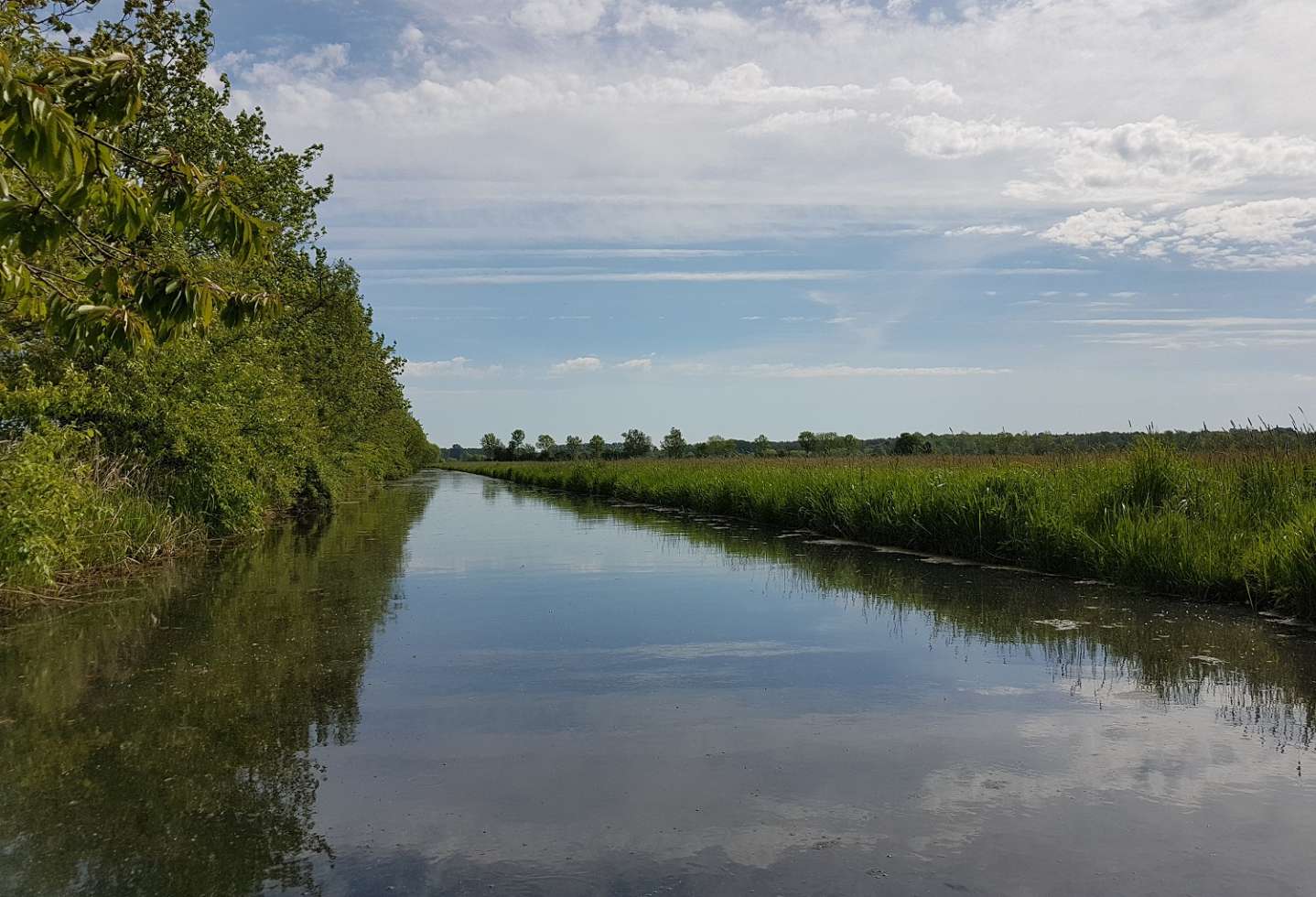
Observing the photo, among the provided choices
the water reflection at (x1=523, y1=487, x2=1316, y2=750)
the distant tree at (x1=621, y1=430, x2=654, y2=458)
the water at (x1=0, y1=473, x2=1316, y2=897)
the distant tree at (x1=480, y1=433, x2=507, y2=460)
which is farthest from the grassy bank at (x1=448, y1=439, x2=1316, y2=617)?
the distant tree at (x1=480, y1=433, x2=507, y2=460)

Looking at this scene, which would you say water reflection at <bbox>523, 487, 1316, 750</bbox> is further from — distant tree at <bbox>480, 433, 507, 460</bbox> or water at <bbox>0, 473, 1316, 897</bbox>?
distant tree at <bbox>480, 433, 507, 460</bbox>

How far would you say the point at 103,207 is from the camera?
11.8 ft

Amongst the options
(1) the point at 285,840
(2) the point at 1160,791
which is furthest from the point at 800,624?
(1) the point at 285,840

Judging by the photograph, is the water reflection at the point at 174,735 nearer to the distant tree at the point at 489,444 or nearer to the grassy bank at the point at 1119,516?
the grassy bank at the point at 1119,516

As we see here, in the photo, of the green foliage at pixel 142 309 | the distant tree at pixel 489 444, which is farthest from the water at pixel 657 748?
the distant tree at pixel 489 444

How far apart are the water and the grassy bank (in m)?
0.74

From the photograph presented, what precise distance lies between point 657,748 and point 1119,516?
8641 mm

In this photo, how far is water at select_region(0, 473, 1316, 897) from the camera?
3406 millimetres

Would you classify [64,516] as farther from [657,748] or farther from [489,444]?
[489,444]

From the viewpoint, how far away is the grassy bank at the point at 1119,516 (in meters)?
9.12

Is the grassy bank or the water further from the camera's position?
the grassy bank

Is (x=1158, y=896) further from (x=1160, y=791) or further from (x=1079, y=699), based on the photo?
(x=1079, y=699)

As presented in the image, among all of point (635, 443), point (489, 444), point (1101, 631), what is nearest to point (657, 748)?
point (1101, 631)

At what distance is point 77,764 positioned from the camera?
452cm
